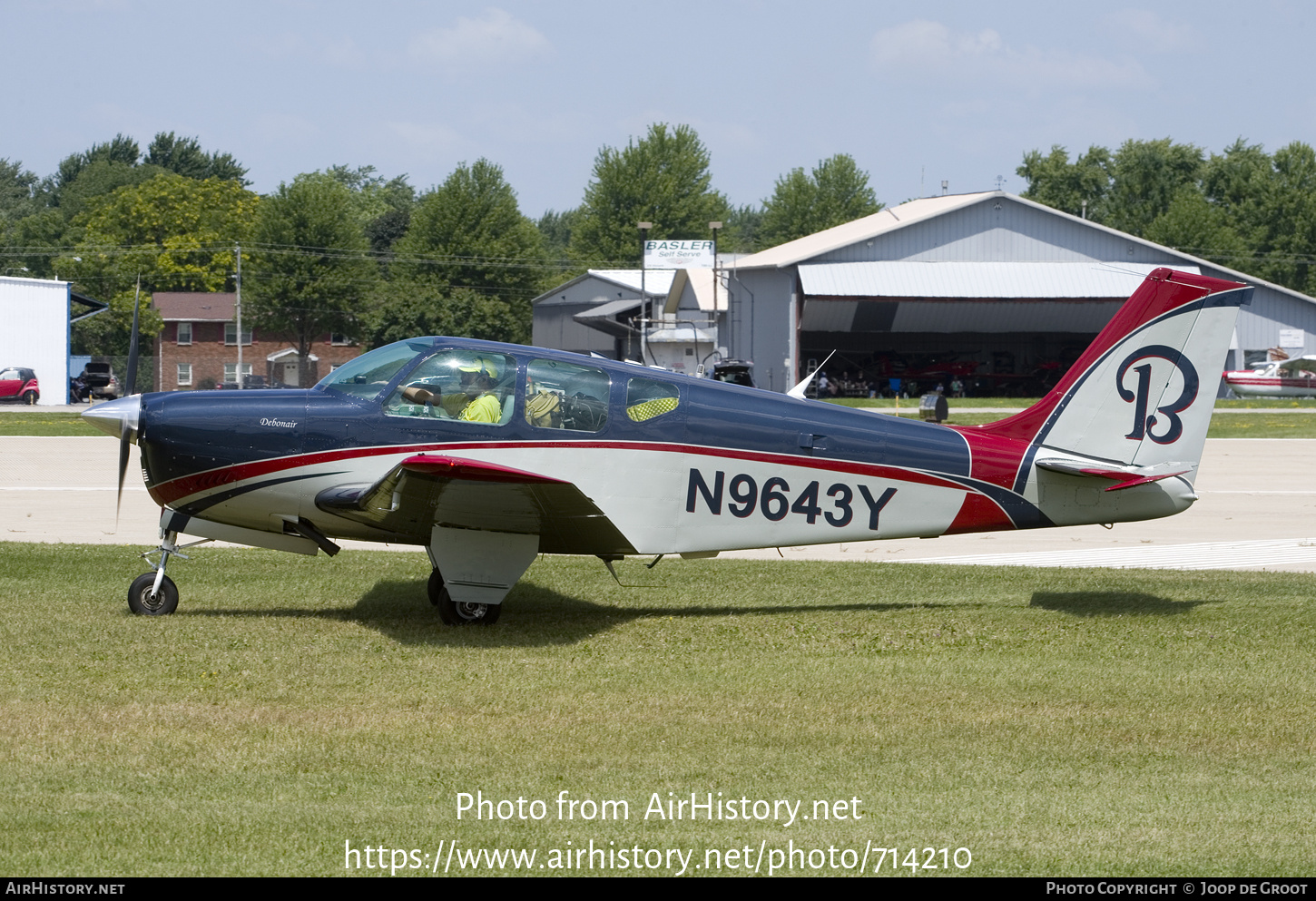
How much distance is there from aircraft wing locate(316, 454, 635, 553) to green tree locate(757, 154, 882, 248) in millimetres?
112137

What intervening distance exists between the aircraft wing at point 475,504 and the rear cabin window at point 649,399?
0.92 meters

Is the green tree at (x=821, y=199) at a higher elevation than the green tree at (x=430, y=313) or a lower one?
higher

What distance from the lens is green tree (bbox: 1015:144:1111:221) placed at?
112m

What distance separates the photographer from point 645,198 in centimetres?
10812

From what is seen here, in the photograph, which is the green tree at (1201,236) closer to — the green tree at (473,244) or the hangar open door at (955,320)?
the hangar open door at (955,320)

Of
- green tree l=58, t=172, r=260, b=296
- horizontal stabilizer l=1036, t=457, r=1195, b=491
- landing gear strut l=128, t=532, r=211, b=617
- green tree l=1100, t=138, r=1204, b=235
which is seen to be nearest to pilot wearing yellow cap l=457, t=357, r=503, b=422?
landing gear strut l=128, t=532, r=211, b=617

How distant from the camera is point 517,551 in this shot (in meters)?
9.30

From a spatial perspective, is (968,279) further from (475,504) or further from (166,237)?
(166,237)

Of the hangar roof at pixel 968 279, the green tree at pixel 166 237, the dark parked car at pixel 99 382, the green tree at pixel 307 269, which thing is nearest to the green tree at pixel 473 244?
the green tree at pixel 307 269

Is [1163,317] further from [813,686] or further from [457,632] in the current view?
[457,632]

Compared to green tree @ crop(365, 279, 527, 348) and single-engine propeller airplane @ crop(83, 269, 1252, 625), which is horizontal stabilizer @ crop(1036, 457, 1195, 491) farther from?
green tree @ crop(365, 279, 527, 348)

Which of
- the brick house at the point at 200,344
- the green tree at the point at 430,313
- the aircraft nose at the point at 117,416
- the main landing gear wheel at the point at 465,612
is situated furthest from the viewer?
the green tree at the point at 430,313

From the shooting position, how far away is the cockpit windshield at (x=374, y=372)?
920 centimetres

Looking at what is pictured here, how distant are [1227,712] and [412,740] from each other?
470 cm
